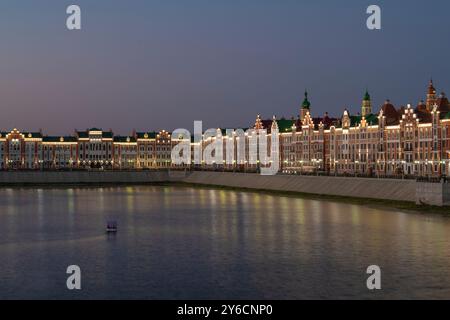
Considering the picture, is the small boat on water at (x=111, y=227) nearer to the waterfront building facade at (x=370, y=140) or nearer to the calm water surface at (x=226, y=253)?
the calm water surface at (x=226, y=253)

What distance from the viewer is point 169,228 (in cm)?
6234

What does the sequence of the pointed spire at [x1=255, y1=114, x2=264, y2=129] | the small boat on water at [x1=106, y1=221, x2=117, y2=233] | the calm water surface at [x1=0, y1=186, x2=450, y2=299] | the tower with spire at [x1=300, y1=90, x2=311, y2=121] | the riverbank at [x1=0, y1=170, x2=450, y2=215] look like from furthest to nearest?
the pointed spire at [x1=255, y1=114, x2=264, y2=129]
the tower with spire at [x1=300, y1=90, x2=311, y2=121]
the riverbank at [x1=0, y1=170, x2=450, y2=215]
the small boat on water at [x1=106, y1=221, x2=117, y2=233]
the calm water surface at [x1=0, y1=186, x2=450, y2=299]

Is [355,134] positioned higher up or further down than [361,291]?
higher up

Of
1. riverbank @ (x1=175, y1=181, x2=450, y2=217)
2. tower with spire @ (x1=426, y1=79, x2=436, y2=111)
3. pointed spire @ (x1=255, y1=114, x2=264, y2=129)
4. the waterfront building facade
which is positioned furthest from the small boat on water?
pointed spire @ (x1=255, y1=114, x2=264, y2=129)

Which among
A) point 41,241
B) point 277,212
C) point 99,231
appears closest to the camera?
point 41,241

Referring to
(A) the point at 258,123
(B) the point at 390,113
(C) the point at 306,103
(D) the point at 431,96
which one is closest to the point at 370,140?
(B) the point at 390,113

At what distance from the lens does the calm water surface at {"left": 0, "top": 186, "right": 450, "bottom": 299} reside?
34.9 m

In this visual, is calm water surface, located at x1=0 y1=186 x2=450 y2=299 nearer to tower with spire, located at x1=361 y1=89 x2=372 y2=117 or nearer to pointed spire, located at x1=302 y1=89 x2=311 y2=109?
tower with spire, located at x1=361 y1=89 x2=372 y2=117

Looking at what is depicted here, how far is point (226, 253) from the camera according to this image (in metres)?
46.7

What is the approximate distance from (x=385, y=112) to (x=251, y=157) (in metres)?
62.7

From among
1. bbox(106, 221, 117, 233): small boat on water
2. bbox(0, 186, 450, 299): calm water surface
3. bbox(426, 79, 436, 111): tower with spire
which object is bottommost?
bbox(0, 186, 450, 299): calm water surface

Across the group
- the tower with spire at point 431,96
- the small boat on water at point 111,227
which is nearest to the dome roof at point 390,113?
the tower with spire at point 431,96
